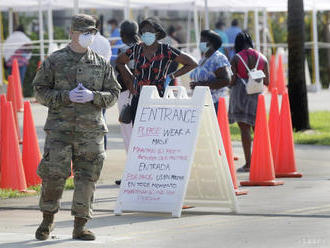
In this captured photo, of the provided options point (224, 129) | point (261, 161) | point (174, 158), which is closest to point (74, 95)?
point (174, 158)

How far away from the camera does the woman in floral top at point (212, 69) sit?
39.3 feet

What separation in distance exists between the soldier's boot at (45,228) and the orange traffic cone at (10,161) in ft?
10.0

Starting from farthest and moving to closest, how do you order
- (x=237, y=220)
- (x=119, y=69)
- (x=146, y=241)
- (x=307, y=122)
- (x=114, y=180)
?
(x=307, y=122) < (x=114, y=180) < (x=119, y=69) < (x=237, y=220) < (x=146, y=241)

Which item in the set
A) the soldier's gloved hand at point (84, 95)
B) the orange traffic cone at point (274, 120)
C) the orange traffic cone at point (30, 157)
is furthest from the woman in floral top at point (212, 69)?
the soldier's gloved hand at point (84, 95)

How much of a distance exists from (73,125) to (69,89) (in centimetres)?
27

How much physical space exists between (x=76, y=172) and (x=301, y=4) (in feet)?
32.7

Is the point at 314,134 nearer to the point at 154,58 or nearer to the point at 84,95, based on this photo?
the point at 154,58

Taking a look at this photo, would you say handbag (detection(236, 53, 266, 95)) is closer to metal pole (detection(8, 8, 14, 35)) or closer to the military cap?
the military cap

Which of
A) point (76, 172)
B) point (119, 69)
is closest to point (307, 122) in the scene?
point (119, 69)

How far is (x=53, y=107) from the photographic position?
8.17 metres

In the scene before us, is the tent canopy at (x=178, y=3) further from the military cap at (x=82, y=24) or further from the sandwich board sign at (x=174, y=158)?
the military cap at (x=82, y=24)

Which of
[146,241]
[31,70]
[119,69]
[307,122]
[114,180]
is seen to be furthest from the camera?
[31,70]

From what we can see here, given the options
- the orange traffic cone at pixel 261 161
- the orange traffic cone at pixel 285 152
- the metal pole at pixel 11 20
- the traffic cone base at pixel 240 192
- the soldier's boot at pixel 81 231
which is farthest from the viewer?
the metal pole at pixel 11 20

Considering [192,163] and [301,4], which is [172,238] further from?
[301,4]
